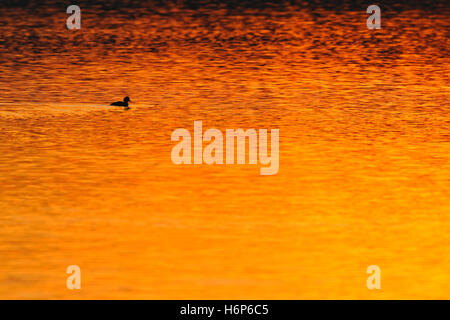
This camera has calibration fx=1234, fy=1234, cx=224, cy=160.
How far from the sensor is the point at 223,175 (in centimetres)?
1493

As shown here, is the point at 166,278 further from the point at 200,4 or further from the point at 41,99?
the point at 200,4

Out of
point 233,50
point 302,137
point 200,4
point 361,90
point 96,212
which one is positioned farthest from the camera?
point 200,4

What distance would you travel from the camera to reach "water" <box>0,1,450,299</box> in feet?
36.6

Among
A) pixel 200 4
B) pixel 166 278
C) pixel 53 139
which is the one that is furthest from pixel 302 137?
pixel 200 4

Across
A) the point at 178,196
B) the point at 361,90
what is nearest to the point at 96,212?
the point at 178,196

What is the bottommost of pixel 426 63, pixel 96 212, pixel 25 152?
pixel 96 212

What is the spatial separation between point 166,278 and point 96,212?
2.40m

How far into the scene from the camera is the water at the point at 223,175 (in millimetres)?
11141

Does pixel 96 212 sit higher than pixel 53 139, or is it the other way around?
pixel 53 139

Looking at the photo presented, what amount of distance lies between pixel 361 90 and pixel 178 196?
892cm

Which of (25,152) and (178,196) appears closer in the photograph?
(178,196)

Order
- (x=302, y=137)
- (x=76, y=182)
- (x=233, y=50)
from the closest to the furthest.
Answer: (x=76, y=182)
(x=302, y=137)
(x=233, y=50)

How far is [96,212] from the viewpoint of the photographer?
13133mm

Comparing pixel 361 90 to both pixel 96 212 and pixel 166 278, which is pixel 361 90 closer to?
pixel 96 212
